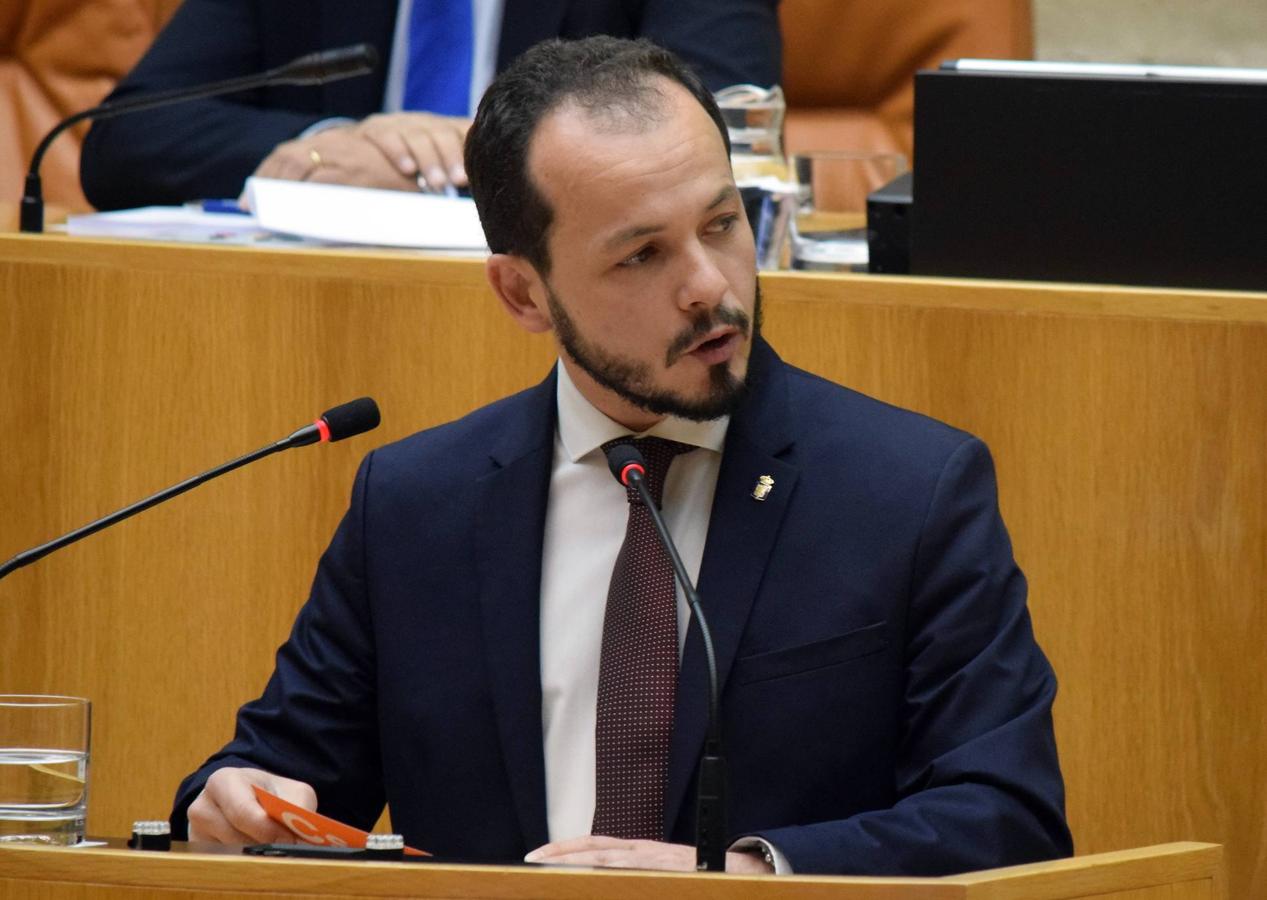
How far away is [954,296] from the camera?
2.32m

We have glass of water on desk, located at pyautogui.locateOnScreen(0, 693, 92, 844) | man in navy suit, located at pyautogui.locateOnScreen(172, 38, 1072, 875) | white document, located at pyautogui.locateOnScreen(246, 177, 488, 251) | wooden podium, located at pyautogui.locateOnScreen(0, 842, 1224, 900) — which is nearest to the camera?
wooden podium, located at pyautogui.locateOnScreen(0, 842, 1224, 900)

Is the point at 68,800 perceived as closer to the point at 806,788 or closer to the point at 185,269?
the point at 806,788

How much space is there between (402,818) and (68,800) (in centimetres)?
46

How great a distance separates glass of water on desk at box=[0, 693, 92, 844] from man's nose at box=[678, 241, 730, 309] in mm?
620

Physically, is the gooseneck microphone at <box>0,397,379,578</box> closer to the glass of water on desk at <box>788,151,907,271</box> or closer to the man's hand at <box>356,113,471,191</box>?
the glass of water on desk at <box>788,151,907,271</box>

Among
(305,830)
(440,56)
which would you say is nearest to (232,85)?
(440,56)

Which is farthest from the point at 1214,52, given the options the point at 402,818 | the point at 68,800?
the point at 68,800

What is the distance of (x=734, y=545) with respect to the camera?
1912 mm

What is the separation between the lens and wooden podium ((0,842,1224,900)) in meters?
1.32

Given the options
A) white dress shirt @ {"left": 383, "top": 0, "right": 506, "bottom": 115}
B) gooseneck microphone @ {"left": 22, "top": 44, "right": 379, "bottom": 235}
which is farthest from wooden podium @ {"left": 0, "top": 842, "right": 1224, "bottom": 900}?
white dress shirt @ {"left": 383, "top": 0, "right": 506, "bottom": 115}

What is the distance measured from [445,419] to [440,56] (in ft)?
3.31

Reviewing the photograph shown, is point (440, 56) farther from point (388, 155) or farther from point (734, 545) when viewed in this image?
point (734, 545)

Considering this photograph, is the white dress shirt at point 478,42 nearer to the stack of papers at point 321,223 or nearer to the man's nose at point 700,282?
the stack of papers at point 321,223

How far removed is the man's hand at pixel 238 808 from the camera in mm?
1732
